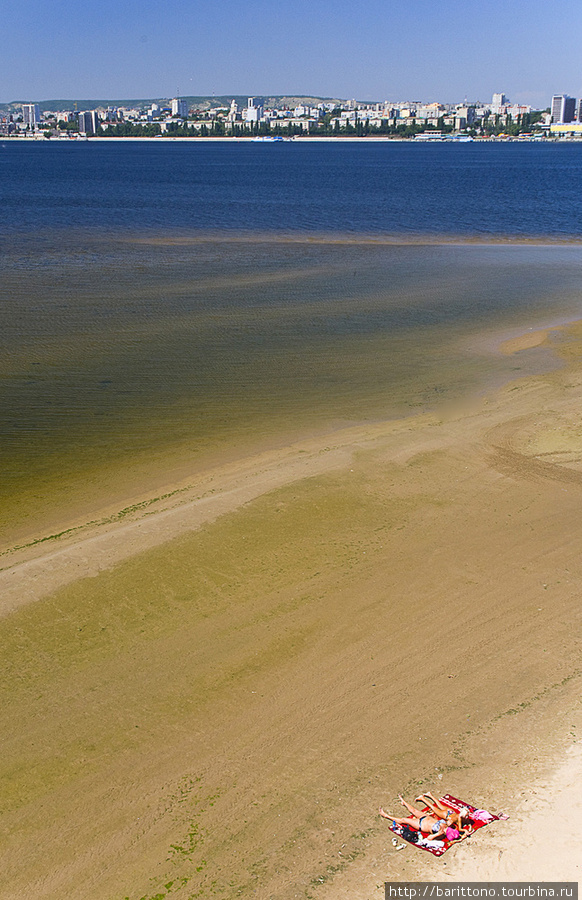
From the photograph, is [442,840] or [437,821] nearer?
[442,840]

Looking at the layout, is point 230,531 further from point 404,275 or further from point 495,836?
point 404,275

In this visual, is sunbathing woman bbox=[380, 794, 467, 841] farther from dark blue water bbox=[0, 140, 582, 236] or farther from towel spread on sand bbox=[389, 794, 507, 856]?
dark blue water bbox=[0, 140, 582, 236]

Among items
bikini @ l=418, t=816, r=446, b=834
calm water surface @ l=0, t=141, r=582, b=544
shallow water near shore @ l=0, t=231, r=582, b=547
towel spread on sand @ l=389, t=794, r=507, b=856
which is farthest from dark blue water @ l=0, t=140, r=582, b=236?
bikini @ l=418, t=816, r=446, b=834

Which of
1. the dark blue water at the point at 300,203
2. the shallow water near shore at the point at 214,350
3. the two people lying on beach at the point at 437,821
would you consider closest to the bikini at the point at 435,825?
the two people lying on beach at the point at 437,821

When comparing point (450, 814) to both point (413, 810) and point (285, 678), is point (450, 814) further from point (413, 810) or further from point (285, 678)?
point (285, 678)

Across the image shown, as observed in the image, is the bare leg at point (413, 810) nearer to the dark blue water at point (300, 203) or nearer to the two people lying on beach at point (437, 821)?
the two people lying on beach at point (437, 821)

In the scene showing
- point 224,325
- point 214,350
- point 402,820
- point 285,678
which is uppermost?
point 224,325

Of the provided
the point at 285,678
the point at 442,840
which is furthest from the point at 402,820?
the point at 285,678
